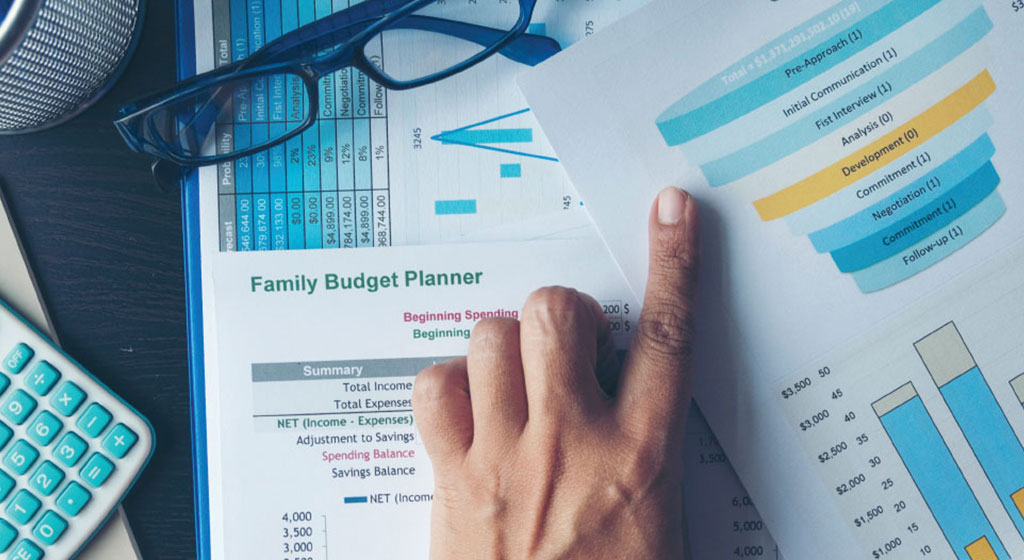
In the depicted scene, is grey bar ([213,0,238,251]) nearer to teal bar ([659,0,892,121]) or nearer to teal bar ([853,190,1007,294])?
teal bar ([659,0,892,121])

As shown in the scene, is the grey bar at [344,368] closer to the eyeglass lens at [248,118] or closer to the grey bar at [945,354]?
the eyeglass lens at [248,118]

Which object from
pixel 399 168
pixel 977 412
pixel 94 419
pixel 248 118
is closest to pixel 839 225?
pixel 977 412

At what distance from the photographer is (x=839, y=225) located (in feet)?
1.53

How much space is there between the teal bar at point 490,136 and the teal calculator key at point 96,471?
0.30 meters

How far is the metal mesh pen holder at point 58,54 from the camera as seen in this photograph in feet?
1.19

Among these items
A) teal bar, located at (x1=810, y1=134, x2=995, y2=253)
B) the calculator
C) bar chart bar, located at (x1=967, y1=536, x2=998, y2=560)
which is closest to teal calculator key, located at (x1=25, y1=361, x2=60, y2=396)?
the calculator

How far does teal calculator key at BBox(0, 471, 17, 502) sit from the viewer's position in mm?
472

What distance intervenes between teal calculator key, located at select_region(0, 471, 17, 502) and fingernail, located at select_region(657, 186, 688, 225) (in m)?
0.45

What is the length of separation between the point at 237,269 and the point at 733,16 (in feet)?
1.16

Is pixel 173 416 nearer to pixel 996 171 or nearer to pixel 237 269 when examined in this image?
pixel 237 269

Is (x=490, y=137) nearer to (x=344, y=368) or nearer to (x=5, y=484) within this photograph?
(x=344, y=368)

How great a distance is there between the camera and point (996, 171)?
47 centimetres

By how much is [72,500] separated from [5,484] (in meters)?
0.04

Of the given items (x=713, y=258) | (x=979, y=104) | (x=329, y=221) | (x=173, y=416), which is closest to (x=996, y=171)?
(x=979, y=104)
